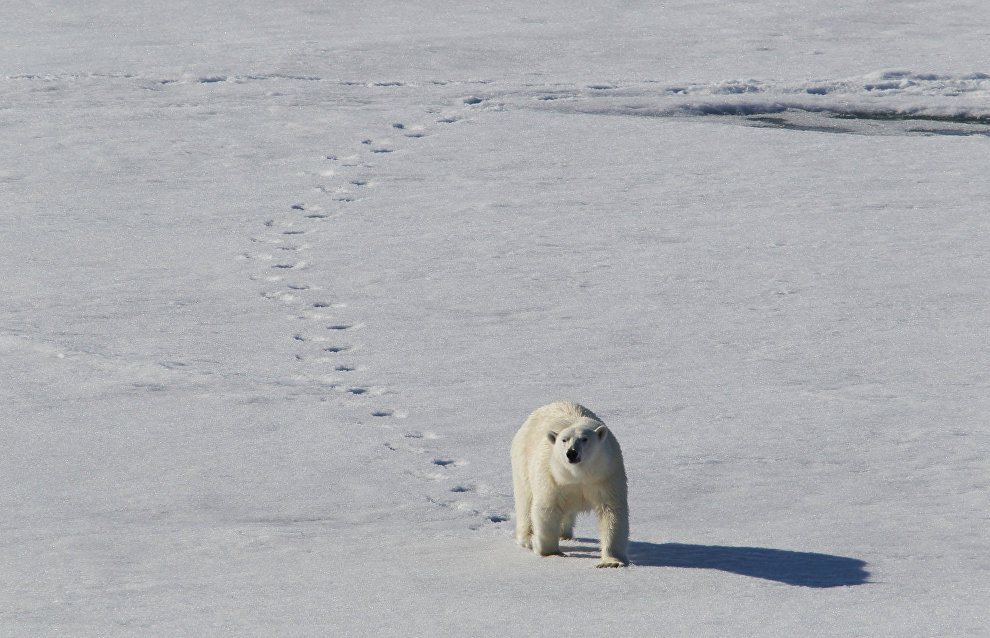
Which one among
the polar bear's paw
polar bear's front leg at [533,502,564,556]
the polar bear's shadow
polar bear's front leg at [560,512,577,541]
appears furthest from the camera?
polar bear's front leg at [560,512,577,541]

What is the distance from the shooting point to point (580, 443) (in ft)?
12.4

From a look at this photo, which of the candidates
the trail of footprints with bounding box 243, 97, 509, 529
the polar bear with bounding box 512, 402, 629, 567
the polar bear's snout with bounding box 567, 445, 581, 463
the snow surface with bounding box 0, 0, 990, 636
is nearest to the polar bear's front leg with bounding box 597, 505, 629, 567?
the polar bear with bounding box 512, 402, 629, 567

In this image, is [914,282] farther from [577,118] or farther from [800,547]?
[577,118]

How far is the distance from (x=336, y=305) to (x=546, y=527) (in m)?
3.21

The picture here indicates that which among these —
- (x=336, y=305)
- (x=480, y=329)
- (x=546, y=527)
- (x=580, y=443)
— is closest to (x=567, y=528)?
(x=546, y=527)

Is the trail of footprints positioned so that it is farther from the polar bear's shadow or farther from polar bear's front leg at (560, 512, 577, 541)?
the polar bear's shadow

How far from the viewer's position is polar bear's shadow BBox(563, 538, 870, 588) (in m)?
3.71

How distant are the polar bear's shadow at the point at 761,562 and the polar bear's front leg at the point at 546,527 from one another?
168 mm

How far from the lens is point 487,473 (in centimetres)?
481

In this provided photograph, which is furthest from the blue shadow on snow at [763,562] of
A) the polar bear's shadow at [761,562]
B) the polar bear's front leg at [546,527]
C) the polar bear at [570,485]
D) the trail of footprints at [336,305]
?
the trail of footprints at [336,305]

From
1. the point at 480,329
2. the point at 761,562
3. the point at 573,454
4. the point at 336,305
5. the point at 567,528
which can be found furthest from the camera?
the point at 336,305

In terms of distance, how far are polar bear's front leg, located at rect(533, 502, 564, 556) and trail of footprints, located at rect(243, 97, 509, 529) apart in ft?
1.43

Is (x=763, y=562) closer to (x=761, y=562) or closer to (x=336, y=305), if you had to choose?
(x=761, y=562)

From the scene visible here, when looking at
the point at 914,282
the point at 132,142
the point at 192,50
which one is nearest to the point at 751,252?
the point at 914,282
